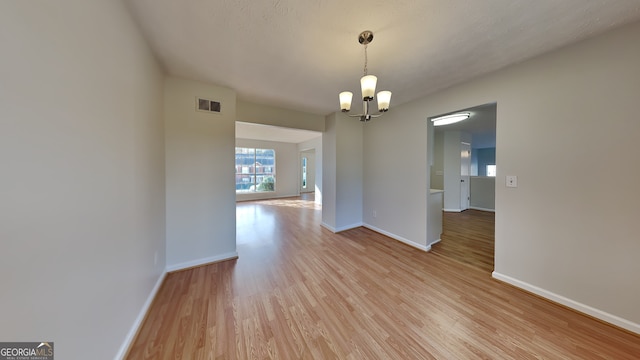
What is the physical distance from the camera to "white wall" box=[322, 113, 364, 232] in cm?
373

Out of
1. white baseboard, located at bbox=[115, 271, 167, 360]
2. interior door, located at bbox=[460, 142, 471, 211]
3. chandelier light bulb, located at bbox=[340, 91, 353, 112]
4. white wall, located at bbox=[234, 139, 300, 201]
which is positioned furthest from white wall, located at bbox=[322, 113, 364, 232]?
white wall, located at bbox=[234, 139, 300, 201]

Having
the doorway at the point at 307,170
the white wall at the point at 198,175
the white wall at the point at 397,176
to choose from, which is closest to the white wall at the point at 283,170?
the doorway at the point at 307,170

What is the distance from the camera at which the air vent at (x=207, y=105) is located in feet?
7.92

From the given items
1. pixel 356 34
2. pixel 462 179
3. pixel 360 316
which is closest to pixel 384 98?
pixel 356 34

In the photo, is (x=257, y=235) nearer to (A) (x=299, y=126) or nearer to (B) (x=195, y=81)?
(A) (x=299, y=126)

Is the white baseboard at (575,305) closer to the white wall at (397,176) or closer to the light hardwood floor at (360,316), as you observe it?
the light hardwood floor at (360,316)

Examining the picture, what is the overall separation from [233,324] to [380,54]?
2.78m

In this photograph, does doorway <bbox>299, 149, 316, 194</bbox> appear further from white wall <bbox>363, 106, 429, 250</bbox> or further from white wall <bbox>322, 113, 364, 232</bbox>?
white wall <bbox>363, 106, 429, 250</bbox>

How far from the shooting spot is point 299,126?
361 cm

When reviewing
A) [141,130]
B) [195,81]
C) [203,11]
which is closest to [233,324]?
[141,130]

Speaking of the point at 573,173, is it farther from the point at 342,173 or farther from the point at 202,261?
the point at 202,261

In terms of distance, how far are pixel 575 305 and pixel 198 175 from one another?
13.6 ft

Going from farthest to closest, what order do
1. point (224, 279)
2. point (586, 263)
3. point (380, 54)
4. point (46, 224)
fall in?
point (224, 279), point (380, 54), point (586, 263), point (46, 224)

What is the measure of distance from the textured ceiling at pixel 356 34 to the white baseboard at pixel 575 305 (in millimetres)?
2342
